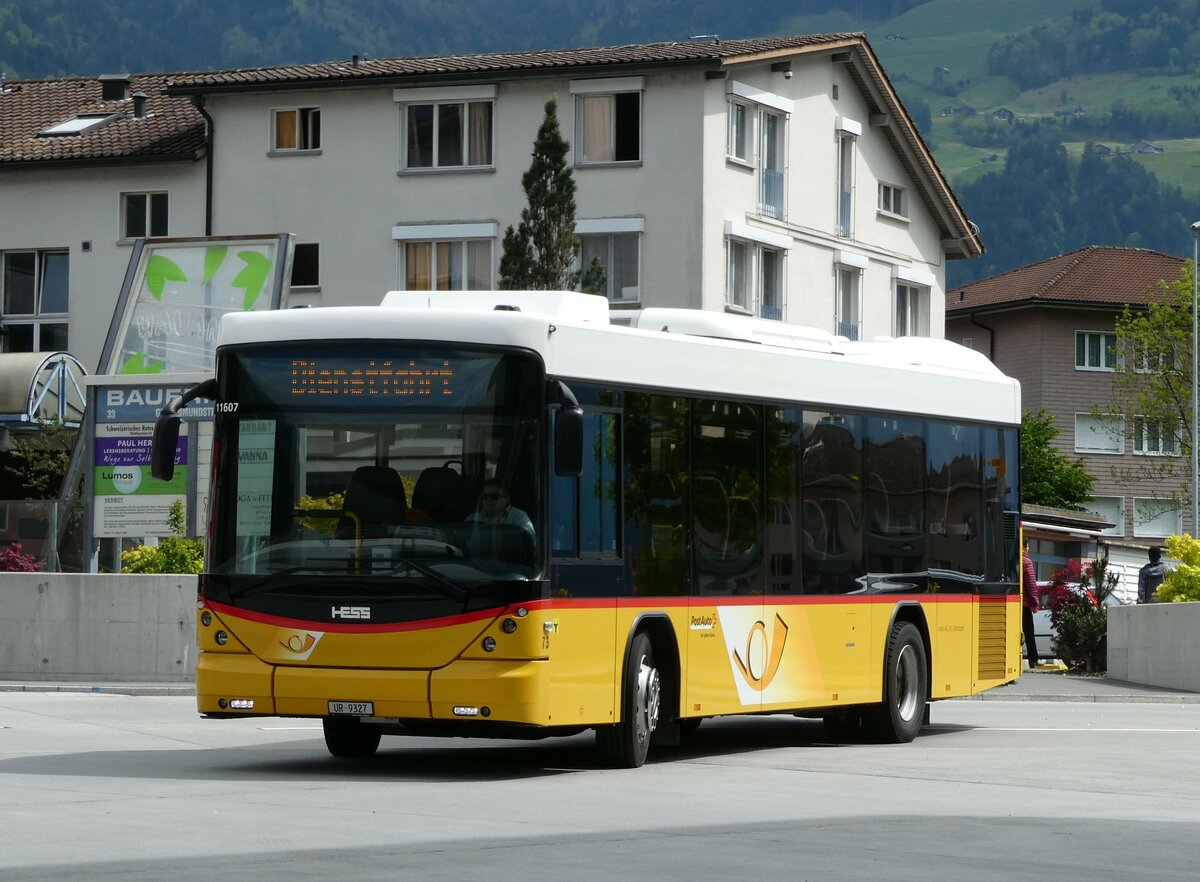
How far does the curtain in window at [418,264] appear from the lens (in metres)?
53.3

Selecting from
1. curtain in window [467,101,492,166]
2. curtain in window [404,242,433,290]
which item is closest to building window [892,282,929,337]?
curtain in window [467,101,492,166]

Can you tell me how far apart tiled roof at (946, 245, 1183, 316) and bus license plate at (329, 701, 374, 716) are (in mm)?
74718

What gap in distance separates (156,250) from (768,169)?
23204 millimetres

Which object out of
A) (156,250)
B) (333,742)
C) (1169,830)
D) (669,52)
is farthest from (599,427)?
(669,52)

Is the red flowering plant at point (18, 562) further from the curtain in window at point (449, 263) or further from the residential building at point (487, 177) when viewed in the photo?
the curtain in window at point (449, 263)

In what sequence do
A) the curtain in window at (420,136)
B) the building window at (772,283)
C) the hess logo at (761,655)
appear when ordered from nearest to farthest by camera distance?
the hess logo at (761,655) → the curtain in window at (420,136) → the building window at (772,283)

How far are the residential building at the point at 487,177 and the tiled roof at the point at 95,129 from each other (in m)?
0.10

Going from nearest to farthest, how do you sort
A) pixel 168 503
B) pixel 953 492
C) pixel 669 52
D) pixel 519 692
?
1. pixel 519 692
2. pixel 953 492
3. pixel 168 503
4. pixel 669 52

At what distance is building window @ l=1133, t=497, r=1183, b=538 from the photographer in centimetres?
8631

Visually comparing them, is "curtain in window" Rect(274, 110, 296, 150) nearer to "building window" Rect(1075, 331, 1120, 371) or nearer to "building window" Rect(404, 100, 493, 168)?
"building window" Rect(404, 100, 493, 168)

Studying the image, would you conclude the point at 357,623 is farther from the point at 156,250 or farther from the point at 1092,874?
the point at 156,250

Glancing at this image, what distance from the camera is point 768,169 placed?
5362 centimetres

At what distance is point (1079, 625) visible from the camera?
31.6 m

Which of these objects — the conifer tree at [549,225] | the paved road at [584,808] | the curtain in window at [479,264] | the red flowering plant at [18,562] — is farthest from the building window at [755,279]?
the paved road at [584,808]
